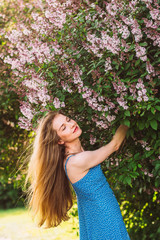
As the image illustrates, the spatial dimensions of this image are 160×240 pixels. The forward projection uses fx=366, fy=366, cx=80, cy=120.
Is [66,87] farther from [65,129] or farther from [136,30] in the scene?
A: [136,30]

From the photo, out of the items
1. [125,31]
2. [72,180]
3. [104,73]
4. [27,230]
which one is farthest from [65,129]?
[27,230]

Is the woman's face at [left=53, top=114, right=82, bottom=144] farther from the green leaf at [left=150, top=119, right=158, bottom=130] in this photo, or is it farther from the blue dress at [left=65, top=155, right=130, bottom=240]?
the green leaf at [left=150, top=119, right=158, bottom=130]

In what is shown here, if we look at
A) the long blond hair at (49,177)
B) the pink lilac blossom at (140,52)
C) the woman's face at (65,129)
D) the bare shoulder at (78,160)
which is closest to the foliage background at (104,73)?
the pink lilac blossom at (140,52)

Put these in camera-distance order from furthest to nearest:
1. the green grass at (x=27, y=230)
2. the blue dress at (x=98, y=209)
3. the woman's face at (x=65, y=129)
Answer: the green grass at (x=27, y=230), the woman's face at (x=65, y=129), the blue dress at (x=98, y=209)

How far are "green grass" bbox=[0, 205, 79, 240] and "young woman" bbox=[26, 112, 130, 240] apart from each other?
2749 millimetres

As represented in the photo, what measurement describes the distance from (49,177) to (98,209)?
50cm

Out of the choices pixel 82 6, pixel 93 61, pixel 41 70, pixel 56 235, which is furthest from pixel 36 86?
pixel 56 235

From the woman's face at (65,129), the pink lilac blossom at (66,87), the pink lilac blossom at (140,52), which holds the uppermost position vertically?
the pink lilac blossom at (140,52)

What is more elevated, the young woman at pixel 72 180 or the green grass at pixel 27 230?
the young woman at pixel 72 180

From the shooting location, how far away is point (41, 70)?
319cm

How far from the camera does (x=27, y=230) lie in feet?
29.6

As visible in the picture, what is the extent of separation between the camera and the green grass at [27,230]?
7.57 m

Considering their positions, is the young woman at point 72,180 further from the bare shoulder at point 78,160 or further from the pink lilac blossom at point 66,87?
the pink lilac blossom at point 66,87

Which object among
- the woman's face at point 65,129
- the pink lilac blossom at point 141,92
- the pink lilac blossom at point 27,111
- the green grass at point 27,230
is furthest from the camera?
the green grass at point 27,230
